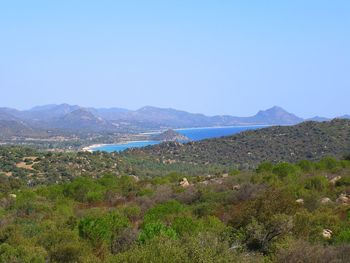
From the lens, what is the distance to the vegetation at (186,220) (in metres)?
15.0

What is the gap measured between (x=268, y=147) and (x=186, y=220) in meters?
71.5

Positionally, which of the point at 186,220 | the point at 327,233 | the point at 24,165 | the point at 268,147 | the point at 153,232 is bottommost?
the point at 24,165

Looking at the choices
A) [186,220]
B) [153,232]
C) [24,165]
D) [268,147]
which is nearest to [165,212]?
[186,220]

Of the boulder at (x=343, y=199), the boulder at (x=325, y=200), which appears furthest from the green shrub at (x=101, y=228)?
the boulder at (x=343, y=199)

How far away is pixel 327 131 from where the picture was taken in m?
92.1

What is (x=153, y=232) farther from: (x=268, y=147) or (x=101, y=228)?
(x=268, y=147)

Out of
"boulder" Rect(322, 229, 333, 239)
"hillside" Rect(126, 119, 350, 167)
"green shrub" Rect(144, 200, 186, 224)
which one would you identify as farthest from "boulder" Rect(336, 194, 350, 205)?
"hillside" Rect(126, 119, 350, 167)

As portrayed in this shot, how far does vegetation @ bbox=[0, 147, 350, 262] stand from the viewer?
1502cm

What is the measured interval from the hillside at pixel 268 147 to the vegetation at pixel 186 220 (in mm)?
32006

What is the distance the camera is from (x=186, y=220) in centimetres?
2409

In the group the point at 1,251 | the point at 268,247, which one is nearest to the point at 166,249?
the point at 268,247

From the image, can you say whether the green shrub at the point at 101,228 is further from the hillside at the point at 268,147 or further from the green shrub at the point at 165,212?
the hillside at the point at 268,147

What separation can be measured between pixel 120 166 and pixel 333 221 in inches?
2288

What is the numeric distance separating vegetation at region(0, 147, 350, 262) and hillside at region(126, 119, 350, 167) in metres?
32.0
